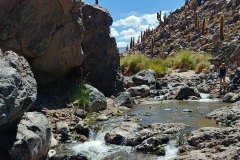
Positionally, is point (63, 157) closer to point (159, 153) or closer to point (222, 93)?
point (159, 153)

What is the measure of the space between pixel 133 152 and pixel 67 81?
618cm

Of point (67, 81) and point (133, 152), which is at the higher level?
point (67, 81)

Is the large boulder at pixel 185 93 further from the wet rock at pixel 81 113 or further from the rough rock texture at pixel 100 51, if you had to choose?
the wet rock at pixel 81 113

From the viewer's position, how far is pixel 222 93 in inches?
592

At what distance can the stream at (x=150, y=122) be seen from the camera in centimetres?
727

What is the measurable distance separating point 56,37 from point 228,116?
238 inches

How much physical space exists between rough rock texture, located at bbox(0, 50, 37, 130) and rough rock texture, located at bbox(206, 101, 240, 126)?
17.0 ft

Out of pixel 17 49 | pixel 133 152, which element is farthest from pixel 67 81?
pixel 133 152

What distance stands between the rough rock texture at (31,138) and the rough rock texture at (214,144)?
2425mm

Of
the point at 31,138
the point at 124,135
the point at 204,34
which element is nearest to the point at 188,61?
the point at 204,34

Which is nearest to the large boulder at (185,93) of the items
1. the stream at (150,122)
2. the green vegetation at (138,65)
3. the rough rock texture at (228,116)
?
the stream at (150,122)

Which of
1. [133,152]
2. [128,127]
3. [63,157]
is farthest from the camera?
[128,127]

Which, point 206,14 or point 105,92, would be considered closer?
point 105,92

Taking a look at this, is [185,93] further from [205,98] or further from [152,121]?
[152,121]
